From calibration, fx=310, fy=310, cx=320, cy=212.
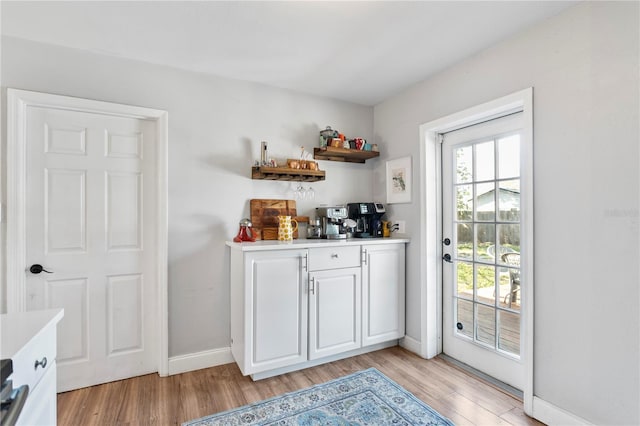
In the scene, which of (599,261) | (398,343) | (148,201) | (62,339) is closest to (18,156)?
(148,201)

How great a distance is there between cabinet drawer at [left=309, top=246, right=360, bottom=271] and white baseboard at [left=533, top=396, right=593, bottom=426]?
1.46 meters

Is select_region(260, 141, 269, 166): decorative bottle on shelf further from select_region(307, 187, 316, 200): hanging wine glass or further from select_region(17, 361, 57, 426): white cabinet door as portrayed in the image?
select_region(17, 361, 57, 426): white cabinet door

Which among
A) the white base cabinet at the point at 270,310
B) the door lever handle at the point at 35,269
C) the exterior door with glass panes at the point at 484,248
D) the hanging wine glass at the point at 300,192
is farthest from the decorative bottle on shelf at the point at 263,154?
the door lever handle at the point at 35,269

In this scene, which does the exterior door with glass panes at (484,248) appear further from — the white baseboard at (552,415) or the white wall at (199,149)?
the white wall at (199,149)

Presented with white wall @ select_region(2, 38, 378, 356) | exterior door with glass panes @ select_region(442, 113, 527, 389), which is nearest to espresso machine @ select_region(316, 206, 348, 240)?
white wall @ select_region(2, 38, 378, 356)

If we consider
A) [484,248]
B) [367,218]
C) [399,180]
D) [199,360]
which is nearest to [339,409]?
[199,360]

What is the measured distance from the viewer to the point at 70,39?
2074 mm

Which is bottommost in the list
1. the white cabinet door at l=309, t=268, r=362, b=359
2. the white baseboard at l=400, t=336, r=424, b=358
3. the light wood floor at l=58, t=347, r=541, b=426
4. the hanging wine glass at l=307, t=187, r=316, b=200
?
the light wood floor at l=58, t=347, r=541, b=426

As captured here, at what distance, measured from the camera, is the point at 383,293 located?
2779 millimetres

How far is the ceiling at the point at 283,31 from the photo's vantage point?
1.77 m

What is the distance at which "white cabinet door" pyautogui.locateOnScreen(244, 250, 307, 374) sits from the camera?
2.26 meters

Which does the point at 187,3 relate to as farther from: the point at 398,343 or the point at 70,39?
the point at 398,343

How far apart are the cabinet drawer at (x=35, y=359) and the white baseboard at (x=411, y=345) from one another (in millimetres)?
2545

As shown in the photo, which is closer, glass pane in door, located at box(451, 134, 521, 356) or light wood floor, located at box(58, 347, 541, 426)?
light wood floor, located at box(58, 347, 541, 426)
